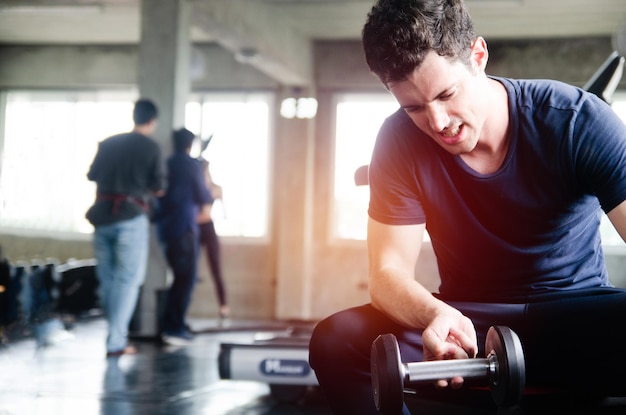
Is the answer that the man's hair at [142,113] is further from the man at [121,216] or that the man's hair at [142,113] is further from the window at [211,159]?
the window at [211,159]

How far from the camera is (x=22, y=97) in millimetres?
8797

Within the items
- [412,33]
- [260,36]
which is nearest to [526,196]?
[412,33]

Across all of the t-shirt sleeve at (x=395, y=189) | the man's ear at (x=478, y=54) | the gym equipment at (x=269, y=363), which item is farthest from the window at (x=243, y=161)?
the man's ear at (x=478, y=54)

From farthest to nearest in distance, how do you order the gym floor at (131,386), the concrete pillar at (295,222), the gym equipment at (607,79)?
the concrete pillar at (295,222)
the gym floor at (131,386)
the gym equipment at (607,79)

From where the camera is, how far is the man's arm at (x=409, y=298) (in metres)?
1.26

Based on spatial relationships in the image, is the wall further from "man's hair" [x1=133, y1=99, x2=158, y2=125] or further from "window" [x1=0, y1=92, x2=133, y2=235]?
"man's hair" [x1=133, y1=99, x2=158, y2=125]

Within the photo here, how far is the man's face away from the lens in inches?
53.2

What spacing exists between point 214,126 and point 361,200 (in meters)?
1.85

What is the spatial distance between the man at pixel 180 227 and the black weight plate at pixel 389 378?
12.8ft

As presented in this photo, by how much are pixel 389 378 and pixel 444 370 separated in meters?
0.09

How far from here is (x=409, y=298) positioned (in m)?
1.40

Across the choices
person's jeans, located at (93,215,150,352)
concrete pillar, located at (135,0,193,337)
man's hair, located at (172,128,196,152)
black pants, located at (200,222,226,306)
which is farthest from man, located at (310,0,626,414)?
black pants, located at (200,222,226,306)

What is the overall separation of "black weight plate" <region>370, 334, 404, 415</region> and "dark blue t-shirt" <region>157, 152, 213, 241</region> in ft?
12.9

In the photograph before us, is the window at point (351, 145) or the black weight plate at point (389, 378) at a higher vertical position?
the window at point (351, 145)
